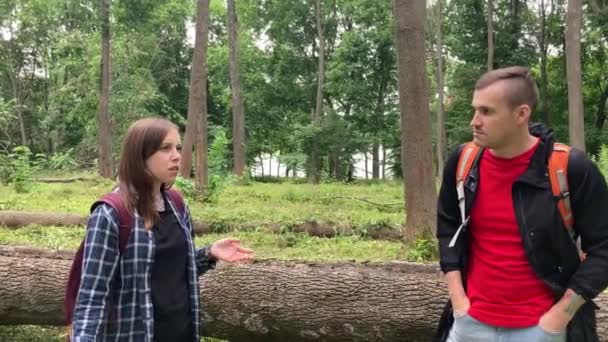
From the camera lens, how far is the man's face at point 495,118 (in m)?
2.54

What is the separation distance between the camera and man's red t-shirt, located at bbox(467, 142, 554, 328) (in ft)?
8.44

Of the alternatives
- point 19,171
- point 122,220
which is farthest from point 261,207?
point 122,220

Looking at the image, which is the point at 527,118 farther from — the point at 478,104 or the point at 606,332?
the point at 606,332

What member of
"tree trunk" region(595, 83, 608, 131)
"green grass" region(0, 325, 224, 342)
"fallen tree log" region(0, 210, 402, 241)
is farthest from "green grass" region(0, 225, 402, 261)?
"tree trunk" region(595, 83, 608, 131)

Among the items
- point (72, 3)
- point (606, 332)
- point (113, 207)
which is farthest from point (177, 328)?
point (72, 3)

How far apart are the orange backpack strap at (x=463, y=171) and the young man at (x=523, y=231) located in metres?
0.02

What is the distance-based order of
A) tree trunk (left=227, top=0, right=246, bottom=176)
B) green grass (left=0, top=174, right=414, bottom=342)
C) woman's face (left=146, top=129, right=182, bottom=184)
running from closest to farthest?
1. woman's face (left=146, top=129, right=182, bottom=184)
2. green grass (left=0, top=174, right=414, bottom=342)
3. tree trunk (left=227, top=0, right=246, bottom=176)

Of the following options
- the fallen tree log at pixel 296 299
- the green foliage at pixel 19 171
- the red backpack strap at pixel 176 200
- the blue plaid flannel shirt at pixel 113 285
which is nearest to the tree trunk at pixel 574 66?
the fallen tree log at pixel 296 299

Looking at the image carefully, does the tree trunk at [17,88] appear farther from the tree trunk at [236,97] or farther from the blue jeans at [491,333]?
the blue jeans at [491,333]

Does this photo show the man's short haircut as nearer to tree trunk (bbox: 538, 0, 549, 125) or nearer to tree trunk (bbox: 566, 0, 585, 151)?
tree trunk (bbox: 566, 0, 585, 151)

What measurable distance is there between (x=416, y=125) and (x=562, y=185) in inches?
226

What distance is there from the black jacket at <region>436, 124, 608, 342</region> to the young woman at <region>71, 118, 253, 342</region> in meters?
1.49

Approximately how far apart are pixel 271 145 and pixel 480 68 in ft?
56.3

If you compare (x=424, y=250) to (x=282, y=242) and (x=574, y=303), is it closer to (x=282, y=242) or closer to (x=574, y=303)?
(x=282, y=242)
